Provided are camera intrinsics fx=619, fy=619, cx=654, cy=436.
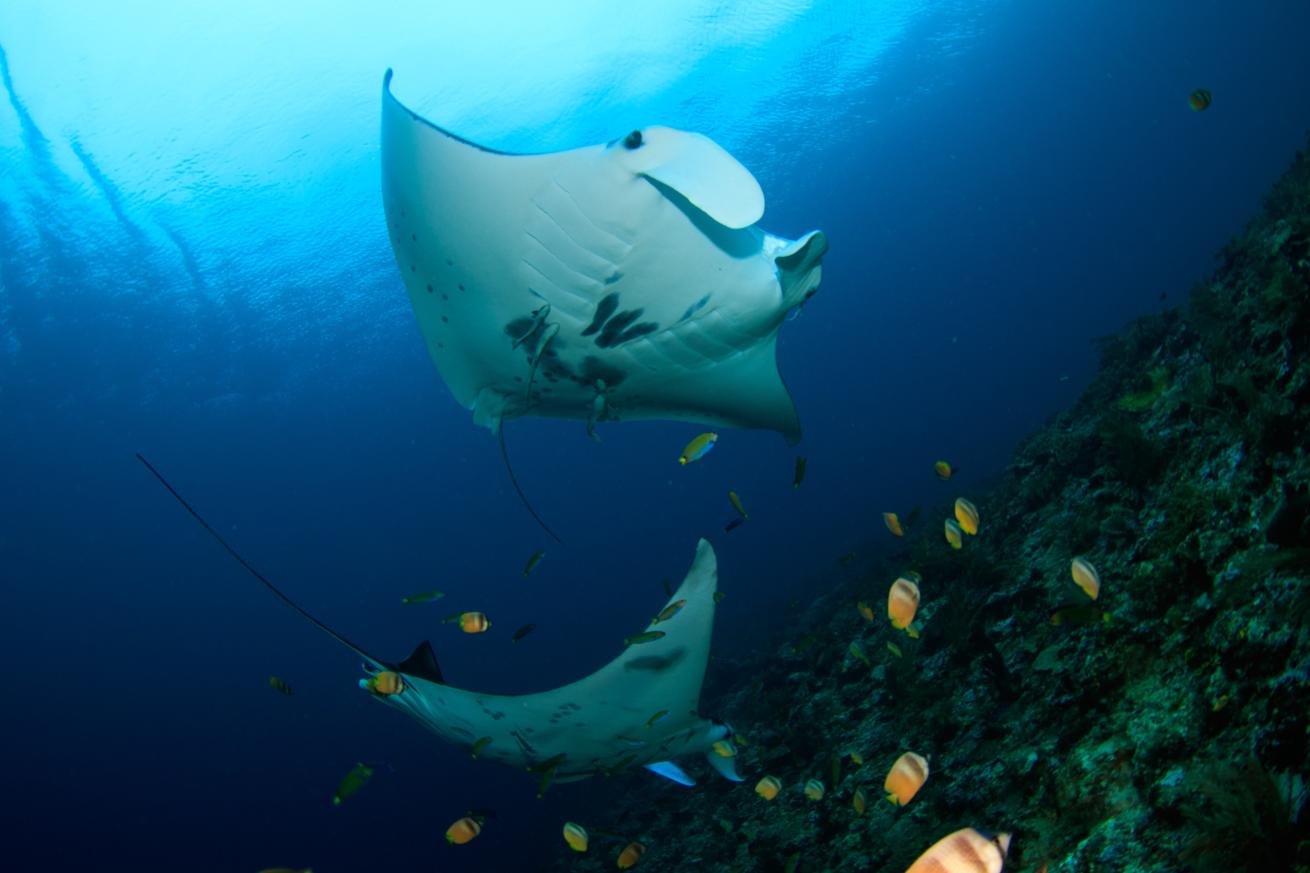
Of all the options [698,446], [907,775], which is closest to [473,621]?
[698,446]

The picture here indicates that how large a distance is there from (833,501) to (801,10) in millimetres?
44565

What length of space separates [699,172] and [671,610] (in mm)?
2522

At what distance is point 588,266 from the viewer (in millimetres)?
3229

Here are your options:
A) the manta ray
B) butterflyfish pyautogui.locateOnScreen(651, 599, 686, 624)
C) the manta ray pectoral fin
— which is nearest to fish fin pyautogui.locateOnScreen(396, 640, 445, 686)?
the manta ray

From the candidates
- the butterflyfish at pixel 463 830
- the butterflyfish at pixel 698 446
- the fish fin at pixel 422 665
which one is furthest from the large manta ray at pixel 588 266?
the butterflyfish at pixel 463 830

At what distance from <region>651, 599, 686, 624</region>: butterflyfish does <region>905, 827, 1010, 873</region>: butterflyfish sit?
8.15ft

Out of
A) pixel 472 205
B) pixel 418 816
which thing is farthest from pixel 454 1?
pixel 418 816

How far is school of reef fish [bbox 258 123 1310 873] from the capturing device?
1665mm

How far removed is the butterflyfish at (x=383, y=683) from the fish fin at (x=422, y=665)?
56mm

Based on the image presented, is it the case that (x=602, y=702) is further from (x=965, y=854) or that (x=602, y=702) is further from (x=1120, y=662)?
(x=965, y=854)

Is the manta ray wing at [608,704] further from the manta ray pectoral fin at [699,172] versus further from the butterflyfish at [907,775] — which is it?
the manta ray pectoral fin at [699,172]

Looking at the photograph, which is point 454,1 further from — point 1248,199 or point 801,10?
point 1248,199

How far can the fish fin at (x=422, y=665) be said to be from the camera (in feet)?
11.3

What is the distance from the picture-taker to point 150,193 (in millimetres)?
19344
